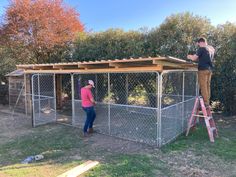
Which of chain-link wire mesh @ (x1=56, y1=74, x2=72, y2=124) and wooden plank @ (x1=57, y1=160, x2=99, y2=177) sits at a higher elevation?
chain-link wire mesh @ (x1=56, y1=74, x2=72, y2=124)

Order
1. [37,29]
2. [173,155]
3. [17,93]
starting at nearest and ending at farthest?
[173,155] < [17,93] < [37,29]

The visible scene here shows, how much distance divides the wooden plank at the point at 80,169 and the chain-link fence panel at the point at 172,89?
4296 mm

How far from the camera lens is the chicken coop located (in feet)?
20.5

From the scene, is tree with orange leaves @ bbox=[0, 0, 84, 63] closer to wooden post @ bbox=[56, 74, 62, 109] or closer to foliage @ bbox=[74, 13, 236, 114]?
wooden post @ bbox=[56, 74, 62, 109]

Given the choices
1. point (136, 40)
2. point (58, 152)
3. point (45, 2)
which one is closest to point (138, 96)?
point (136, 40)

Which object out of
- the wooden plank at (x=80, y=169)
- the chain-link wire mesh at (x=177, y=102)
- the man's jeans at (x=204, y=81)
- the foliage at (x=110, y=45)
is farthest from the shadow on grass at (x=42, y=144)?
the foliage at (x=110, y=45)

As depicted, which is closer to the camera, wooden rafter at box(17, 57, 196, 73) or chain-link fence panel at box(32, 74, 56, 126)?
wooden rafter at box(17, 57, 196, 73)

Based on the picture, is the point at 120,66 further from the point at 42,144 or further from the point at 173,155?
the point at 42,144

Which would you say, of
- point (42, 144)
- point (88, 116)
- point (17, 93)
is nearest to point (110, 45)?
point (88, 116)

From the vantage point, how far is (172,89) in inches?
343

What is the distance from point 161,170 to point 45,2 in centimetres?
1245

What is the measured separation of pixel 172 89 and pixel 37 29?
8862 millimetres

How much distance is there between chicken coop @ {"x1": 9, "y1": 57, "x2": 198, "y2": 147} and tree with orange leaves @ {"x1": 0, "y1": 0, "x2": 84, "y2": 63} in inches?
89.5

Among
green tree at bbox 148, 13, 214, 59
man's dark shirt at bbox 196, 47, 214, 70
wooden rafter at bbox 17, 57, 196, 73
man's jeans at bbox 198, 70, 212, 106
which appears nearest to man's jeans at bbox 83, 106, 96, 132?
wooden rafter at bbox 17, 57, 196, 73
